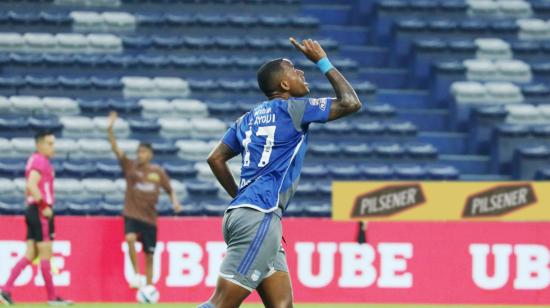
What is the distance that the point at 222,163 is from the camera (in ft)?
21.9

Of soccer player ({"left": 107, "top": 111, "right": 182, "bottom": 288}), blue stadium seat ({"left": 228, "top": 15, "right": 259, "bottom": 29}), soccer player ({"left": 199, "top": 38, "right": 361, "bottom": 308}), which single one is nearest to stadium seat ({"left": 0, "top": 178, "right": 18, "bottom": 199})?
soccer player ({"left": 107, "top": 111, "right": 182, "bottom": 288})

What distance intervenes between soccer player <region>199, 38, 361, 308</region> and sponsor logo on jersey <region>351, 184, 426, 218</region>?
8.87 meters

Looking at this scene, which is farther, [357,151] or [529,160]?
[529,160]

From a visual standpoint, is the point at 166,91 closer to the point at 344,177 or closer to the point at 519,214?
the point at 344,177

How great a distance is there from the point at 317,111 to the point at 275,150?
0.30 meters

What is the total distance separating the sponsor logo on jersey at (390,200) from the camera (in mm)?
15289

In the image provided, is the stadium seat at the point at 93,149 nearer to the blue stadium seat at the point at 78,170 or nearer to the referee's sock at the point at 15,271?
the blue stadium seat at the point at 78,170

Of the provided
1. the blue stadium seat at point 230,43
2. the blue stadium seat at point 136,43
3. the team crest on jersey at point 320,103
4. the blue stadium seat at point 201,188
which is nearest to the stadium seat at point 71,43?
the blue stadium seat at point 136,43

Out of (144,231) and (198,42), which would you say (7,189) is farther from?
(198,42)

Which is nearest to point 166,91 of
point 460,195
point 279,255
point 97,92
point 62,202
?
point 97,92

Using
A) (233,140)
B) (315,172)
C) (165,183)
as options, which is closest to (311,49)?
(233,140)

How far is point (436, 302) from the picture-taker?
14031mm

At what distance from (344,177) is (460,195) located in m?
2.34

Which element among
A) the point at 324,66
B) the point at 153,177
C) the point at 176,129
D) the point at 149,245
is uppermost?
the point at 324,66
